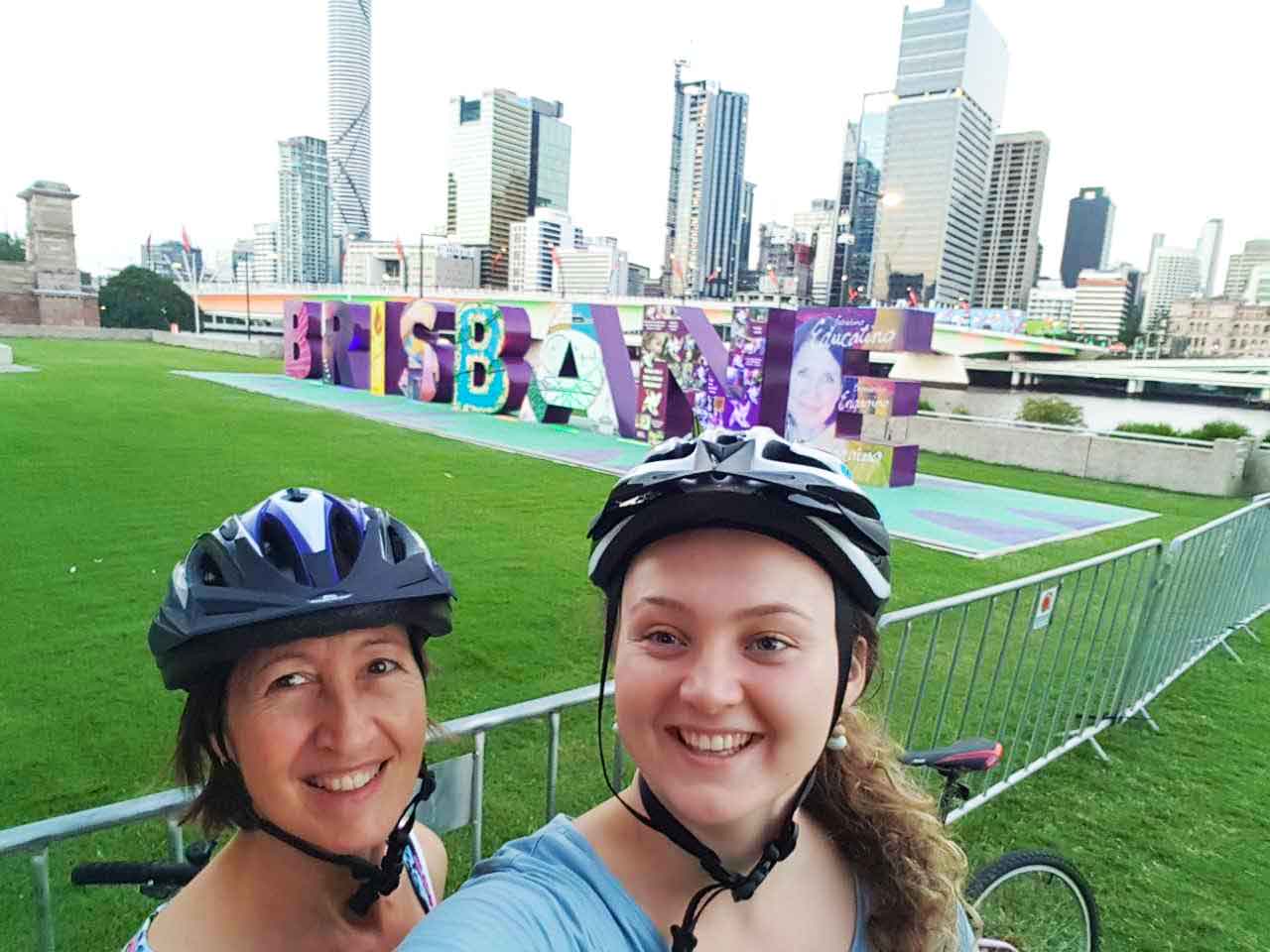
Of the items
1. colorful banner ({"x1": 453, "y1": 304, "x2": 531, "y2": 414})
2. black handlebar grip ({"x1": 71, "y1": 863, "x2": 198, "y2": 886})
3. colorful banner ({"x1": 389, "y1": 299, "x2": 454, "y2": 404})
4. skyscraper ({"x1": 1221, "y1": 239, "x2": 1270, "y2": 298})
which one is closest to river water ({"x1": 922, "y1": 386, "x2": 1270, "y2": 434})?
colorful banner ({"x1": 453, "y1": 304, "x2": 531, "y2": 414})

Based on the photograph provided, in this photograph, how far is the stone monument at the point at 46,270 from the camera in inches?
1880

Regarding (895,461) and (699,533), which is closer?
(699,533)

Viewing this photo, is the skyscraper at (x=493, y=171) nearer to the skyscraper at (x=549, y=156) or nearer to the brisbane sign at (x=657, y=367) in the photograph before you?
the skyscraper at (x=549, y=156)

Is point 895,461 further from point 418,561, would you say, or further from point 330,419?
point 418,561

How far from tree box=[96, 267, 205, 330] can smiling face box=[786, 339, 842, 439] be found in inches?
2377

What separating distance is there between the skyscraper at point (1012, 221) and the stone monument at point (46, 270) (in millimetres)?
110814

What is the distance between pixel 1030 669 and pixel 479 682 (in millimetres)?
4217

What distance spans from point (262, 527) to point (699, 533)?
32.9 inches

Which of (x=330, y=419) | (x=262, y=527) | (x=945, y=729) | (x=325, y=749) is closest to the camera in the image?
(x=325, y=749)

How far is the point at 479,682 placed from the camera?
197 inches

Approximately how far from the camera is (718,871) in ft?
3.99

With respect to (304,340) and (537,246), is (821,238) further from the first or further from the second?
(304,340)

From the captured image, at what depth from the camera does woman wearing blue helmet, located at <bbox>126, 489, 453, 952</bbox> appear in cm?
129

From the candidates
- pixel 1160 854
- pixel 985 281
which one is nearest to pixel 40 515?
pixel 1160 854
